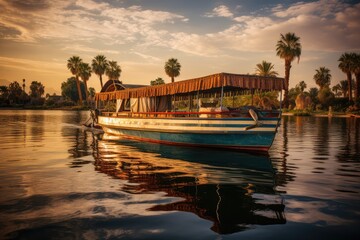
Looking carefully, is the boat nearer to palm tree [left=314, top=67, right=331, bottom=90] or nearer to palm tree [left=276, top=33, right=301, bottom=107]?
palm tree [left=276, top=33, right=301, bottom=107]

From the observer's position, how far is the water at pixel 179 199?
4688 millimetres

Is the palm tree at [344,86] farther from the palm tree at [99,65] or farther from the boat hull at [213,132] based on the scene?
the boat hull at [213,132]

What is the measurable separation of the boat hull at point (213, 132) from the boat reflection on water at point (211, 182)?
0.74m

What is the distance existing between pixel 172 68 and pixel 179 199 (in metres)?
72.0

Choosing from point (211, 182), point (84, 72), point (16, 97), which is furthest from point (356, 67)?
point (16, 97)

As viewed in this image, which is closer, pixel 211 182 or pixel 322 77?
pixel 211 182

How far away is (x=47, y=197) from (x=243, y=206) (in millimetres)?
4804

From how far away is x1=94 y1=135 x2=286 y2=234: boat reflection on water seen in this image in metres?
5.41

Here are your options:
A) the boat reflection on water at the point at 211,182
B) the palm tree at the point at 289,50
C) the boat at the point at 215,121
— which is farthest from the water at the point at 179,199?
the palm tree at the point at 289,50

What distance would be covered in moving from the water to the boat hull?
1.81m

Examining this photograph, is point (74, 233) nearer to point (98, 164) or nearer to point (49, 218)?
point (49, 218)

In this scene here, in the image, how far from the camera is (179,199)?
6.32 metres

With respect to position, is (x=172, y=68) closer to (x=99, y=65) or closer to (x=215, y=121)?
(x=99, y=65)

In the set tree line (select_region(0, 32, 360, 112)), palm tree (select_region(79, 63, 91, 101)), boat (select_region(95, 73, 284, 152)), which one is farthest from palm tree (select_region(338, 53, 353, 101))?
palm tree (select_region(79, 63, 91, 101))
